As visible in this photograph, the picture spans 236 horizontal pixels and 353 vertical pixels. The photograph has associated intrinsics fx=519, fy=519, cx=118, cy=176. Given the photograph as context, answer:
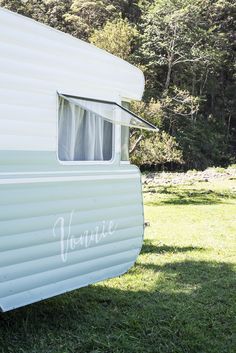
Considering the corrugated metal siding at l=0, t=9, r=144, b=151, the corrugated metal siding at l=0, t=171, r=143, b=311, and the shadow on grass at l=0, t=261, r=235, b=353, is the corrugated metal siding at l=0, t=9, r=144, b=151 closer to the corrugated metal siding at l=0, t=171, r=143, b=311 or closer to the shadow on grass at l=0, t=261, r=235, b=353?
the corrugated metal siding at l=0, t=171, r=143, b=311

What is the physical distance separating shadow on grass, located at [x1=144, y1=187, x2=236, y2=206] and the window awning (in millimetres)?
8716

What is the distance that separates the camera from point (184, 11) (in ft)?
91.9

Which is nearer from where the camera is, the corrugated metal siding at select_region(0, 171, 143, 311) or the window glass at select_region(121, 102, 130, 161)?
the corrugated metal siding at select_region(0, 171, 143, 311)

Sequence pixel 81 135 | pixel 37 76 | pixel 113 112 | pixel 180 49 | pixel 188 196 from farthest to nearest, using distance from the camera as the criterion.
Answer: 1. pixel 180 49
2. pixel 188 196
3. pixel 113 112
4. pixel 81 135
5. pixel 37 76

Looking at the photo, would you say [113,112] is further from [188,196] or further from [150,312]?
[188,196]

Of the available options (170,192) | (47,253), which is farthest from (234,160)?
(47,253)

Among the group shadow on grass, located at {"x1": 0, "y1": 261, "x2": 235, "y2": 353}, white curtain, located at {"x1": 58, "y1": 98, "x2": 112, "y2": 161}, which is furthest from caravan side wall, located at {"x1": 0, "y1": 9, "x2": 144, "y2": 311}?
shadow on grass, located at {"x1": 0, "y1": 261, "x2": 235, "y2": 353}

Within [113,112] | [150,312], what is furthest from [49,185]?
[150,312]

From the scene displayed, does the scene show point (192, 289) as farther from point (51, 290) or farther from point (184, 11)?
point (184, 11)

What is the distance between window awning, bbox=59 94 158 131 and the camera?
4.25 meters

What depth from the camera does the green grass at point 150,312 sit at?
12.8 ft

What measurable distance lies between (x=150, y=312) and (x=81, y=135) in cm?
169

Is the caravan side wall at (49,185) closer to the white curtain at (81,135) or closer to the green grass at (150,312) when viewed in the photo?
the white curtain at (81,135)

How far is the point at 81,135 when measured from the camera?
4.31 m
